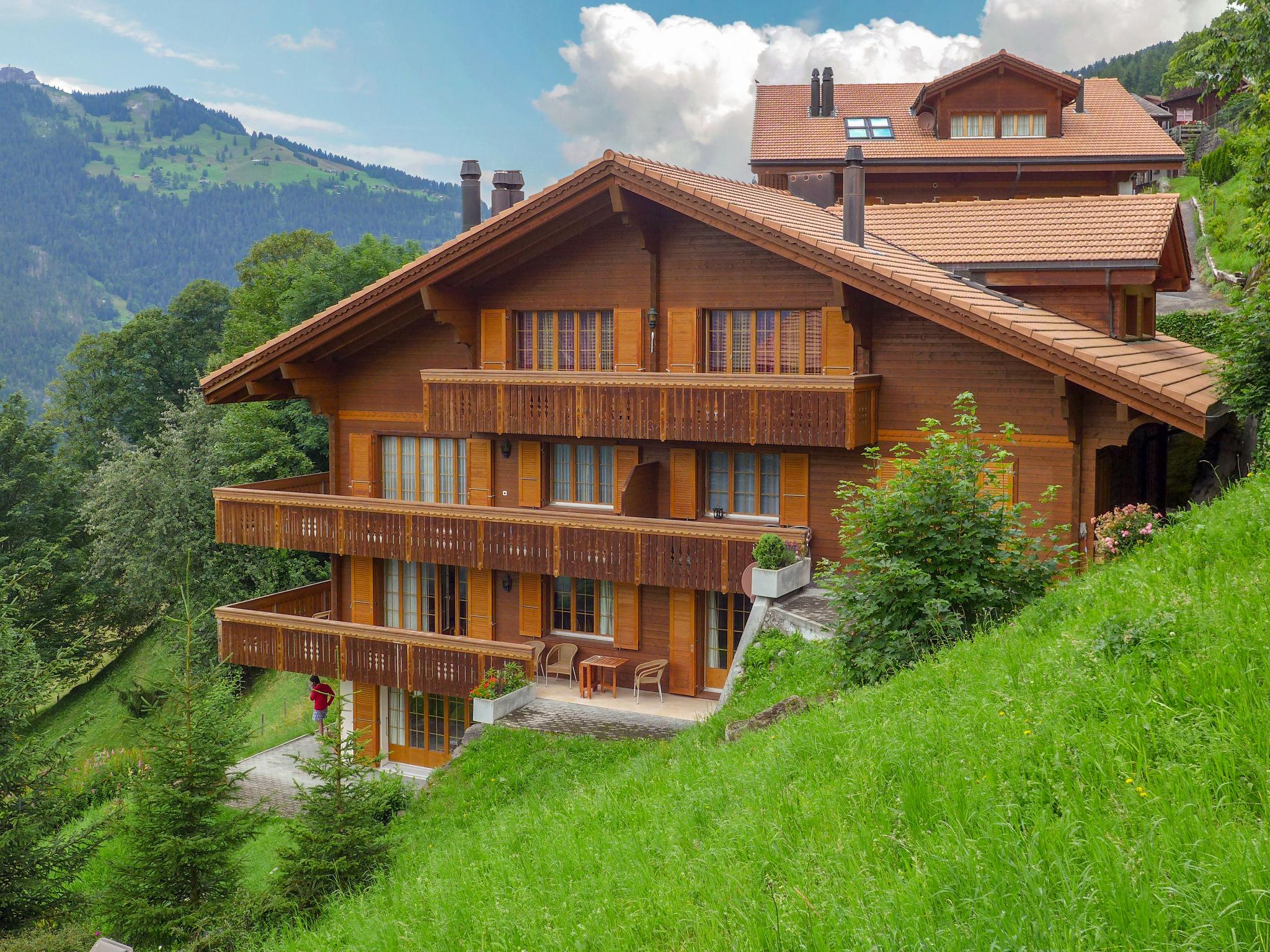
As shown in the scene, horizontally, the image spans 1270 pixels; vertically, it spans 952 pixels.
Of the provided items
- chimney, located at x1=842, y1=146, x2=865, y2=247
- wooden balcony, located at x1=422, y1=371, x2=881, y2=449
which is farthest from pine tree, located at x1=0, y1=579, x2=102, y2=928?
chimney, located at x1=842, y1=146, x2=865, y2=247

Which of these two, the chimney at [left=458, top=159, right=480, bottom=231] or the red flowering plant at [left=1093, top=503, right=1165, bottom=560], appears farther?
the chimney at [left=458, top=159, right=480, bottom=231]

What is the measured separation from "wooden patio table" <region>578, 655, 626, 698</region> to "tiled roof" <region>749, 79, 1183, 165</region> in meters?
20.9

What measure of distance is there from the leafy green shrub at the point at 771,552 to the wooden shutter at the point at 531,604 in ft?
17.9

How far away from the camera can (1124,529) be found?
45.6 feet

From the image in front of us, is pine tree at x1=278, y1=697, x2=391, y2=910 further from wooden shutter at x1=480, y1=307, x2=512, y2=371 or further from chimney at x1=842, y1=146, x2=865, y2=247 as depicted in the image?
chimney at x1=842, y1=146, x2=865, y2=247

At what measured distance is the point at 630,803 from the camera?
9.39m

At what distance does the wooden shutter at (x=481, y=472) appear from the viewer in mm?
21219

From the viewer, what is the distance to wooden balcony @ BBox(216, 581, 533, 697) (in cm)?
1850

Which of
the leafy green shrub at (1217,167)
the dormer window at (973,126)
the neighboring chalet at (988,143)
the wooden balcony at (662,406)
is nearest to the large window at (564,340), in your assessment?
the wooden balcony at (662,406)

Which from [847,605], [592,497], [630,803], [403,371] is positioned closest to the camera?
[630,803]

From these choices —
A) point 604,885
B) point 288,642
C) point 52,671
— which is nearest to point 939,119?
point 288,642

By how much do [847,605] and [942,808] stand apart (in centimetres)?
580

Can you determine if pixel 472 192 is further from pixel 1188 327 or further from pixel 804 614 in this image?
pixel 1188 327

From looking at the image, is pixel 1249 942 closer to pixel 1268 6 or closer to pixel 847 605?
pixel 847 605
